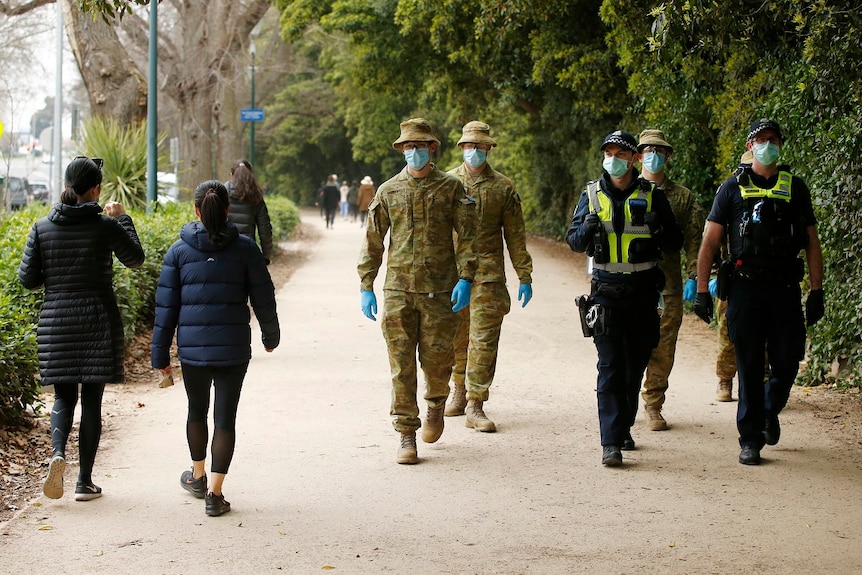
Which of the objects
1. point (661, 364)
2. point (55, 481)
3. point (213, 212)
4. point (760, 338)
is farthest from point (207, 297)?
point (661, 364)

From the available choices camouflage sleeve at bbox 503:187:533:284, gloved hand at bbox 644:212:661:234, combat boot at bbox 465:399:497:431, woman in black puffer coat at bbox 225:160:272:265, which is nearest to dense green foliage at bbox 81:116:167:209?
woman in black puffer coat at bbox 225:160:272:265

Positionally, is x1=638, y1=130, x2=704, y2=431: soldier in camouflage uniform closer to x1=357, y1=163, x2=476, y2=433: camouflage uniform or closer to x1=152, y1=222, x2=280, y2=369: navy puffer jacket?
x1=357, y1=163, x2=476, y2=433: camouflage uniform

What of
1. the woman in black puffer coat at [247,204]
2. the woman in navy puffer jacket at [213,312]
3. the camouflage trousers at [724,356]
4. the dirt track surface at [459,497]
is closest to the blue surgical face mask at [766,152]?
the dirt track surface at [459,497]

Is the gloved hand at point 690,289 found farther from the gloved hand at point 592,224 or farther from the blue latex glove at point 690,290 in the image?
the gloved hand at point 592,224

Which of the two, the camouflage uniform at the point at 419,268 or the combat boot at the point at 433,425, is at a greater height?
the camouflage uniform at the point at 419,268

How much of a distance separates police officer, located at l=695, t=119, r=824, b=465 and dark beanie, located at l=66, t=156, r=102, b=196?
3.56 metres

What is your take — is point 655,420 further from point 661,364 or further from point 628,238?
point 628,238

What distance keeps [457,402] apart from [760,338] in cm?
252

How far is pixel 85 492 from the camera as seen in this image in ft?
20.7

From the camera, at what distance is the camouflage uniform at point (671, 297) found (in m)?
8.23

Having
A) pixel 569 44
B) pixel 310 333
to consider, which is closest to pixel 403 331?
pixel 310 333

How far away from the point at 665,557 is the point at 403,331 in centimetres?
238

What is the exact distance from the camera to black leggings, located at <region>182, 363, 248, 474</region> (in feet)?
19.9

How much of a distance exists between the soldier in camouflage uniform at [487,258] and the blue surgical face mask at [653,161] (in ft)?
2.99
